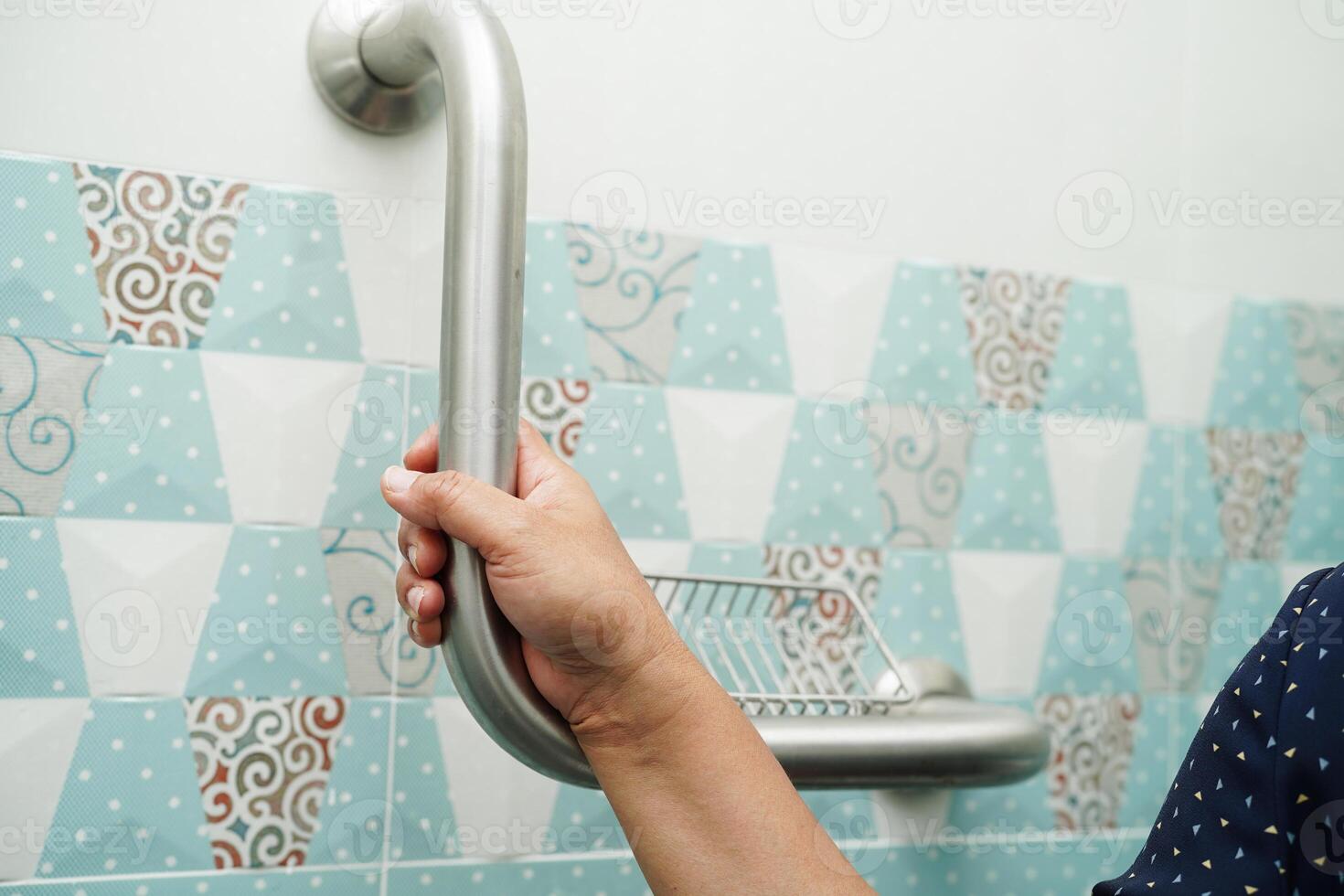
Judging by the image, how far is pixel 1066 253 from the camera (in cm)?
77

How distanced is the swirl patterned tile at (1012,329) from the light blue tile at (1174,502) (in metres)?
0.11

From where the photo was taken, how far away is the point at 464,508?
1.36ft

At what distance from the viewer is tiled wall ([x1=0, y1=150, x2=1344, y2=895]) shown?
0.57 meters

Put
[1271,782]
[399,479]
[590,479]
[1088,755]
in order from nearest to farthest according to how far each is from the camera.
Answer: [1271,782], [399,479], [590,479], [1088,755]

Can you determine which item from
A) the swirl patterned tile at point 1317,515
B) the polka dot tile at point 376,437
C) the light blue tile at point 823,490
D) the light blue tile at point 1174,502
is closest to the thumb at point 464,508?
the polka dot tile at point 376,437

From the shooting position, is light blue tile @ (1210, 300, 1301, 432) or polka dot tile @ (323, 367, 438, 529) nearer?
polka dot tile @ (323, 367, 438, 529)

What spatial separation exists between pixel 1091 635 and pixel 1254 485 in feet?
0.61

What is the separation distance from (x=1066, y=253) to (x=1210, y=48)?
0.21m

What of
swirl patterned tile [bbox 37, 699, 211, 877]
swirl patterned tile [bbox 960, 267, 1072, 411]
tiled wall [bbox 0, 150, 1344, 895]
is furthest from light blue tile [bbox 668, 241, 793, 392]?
swirl patterned tile [bbox 37, 699, 211, 877]

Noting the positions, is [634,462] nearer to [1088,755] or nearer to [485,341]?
[485,341]

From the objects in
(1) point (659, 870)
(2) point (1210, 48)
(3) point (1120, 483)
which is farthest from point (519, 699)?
(2) point (1210, 48)

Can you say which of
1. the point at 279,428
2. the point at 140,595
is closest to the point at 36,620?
the point at 140,595

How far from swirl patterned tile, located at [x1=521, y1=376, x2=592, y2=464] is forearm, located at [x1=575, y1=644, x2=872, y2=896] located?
0.78 feet

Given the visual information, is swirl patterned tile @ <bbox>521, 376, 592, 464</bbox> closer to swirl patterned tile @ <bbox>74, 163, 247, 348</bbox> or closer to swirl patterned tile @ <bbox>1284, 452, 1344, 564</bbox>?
swirl patterned tile @ <bbox>74, 163, 247, 348</bbox>
